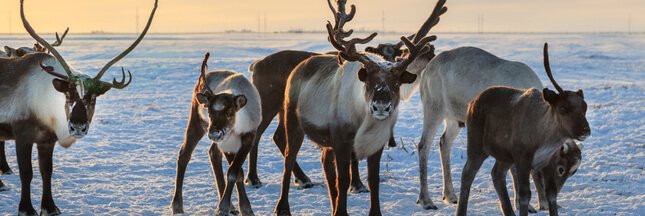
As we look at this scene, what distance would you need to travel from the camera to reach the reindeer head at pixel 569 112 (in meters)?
4.87

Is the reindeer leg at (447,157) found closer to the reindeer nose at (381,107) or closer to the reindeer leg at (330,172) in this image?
the reindeer leg at (330,172)

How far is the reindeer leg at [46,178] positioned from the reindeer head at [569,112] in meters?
4.64

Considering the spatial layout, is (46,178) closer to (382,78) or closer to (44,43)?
(44,43)

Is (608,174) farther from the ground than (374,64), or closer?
closer

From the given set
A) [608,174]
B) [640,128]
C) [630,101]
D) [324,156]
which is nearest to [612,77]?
[630,101]

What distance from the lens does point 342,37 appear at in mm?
8023

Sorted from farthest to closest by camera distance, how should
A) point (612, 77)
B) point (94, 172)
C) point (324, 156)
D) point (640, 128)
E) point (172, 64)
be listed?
point (172, 64)
point (612, 77)
point (640, 128)
point (94, 172)
point (324, 156)

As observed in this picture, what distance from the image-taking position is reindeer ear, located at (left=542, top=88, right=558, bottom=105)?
196 inches

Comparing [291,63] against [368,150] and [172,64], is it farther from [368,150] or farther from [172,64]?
[172,64]

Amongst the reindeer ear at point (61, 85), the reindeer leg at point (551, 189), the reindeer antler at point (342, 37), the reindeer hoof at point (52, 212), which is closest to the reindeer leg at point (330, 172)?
the reindeer antler at point (342, 37)

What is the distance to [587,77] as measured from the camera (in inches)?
819

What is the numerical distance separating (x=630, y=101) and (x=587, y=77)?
7.31 m

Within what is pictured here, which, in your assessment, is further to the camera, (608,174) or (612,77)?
(612,77)

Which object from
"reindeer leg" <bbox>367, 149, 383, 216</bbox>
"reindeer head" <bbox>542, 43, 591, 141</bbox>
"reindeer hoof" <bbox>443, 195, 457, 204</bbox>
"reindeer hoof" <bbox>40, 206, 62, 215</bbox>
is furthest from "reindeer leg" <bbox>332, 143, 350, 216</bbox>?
"reindeer hoof" <bbox>40, 206, 62, 215</bbox>
